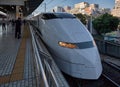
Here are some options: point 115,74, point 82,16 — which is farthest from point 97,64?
point 82,16

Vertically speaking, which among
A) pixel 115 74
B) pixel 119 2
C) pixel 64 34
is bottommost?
pixel 115 74

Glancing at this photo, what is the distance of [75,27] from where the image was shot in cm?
927

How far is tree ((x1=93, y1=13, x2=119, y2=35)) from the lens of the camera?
50.2 meters

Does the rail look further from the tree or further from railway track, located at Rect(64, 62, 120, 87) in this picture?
the tree

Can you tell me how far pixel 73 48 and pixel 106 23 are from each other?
4447 centimetres

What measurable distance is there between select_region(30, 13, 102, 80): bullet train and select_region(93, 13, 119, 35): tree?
42.4m

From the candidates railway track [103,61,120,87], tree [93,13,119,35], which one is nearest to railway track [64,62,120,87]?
railway track [103,61,120,87]

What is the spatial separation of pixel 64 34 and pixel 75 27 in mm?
896

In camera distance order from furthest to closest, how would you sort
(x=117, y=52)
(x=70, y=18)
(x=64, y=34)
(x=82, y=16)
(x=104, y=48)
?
1. (x=82, y=16)
2. (x=104, y=48)
3. (x=117, y=52)
4. (x=70, y=18)
5. (x=64, y=34)

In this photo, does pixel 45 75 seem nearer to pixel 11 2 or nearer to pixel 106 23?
pixel 11 2

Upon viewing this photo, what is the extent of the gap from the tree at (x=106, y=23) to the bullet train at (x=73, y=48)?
42.4m

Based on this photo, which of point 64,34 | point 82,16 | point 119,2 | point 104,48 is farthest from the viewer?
point 119,2

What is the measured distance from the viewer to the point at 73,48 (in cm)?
796

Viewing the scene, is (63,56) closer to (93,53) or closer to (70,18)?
(93,53)
